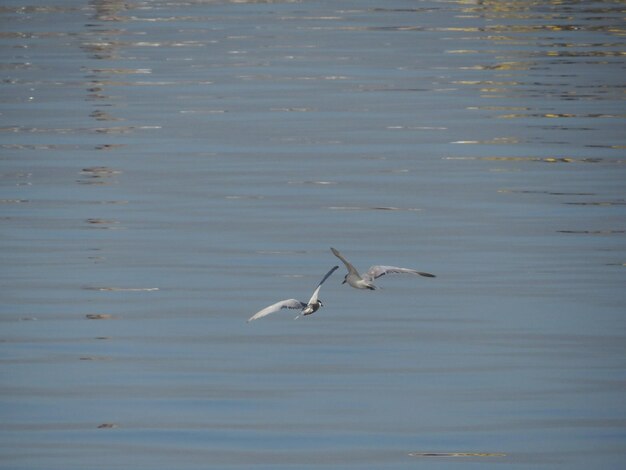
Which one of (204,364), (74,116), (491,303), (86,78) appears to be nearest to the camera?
(204,364)

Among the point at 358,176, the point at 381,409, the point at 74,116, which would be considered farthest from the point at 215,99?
the point at 381,409

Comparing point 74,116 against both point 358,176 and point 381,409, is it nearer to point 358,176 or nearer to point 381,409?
point 358,176

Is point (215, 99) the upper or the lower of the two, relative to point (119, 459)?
lower

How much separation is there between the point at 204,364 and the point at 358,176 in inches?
274

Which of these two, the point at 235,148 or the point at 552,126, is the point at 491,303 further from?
the point at 552,126

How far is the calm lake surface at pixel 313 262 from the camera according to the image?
1023 cm

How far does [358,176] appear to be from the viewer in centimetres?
1814

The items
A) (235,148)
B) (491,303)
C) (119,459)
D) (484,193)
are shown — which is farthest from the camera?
(235,148)

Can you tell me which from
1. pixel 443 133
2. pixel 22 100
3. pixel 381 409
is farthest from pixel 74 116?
pixel 381 409

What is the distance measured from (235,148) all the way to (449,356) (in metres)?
8.80

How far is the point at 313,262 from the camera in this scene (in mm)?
14203

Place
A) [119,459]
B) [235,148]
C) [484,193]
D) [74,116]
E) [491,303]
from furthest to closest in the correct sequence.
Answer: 1. [74,116]
2. [235,148]
3. [484,193]
4. [491,303]
5. [119,459]

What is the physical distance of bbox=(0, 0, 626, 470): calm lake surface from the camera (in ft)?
33.6

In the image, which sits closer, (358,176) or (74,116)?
(358,176)
